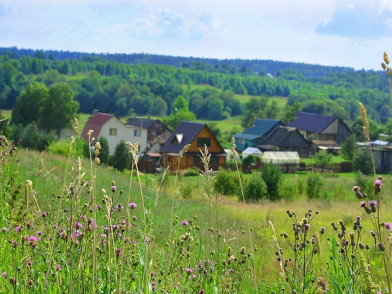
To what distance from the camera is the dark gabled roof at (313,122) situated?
7600 cm

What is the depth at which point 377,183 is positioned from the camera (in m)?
2.03

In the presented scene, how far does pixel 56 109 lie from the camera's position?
62.2m

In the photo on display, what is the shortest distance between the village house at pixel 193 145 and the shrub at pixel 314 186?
19.0 meters

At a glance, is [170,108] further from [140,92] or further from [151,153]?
[151,153]

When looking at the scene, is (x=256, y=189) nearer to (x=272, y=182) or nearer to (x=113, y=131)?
(x=272, y=182)

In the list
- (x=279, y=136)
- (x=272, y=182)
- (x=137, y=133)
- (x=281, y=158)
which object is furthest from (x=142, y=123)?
(x=272, y=182)

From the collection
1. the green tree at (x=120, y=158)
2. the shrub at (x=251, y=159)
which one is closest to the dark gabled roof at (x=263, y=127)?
the shrub at (x=251, y=159)

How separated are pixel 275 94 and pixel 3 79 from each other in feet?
309

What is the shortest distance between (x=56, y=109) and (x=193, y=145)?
1993cm

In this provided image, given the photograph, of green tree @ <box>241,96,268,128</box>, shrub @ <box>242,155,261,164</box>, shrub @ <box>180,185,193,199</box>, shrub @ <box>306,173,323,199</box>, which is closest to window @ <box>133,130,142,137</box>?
shrub @ <box>242,155,261,164</box>

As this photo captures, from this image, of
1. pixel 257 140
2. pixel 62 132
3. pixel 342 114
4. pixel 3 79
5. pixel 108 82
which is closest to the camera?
pixel 62 132

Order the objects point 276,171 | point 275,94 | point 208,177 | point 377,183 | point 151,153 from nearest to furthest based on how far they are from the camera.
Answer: point 377,183
point 208,177
point 276,171
point 151,153
point 275,94

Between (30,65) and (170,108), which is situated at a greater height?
(30,65)

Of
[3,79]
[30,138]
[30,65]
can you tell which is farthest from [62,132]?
[30,65]
